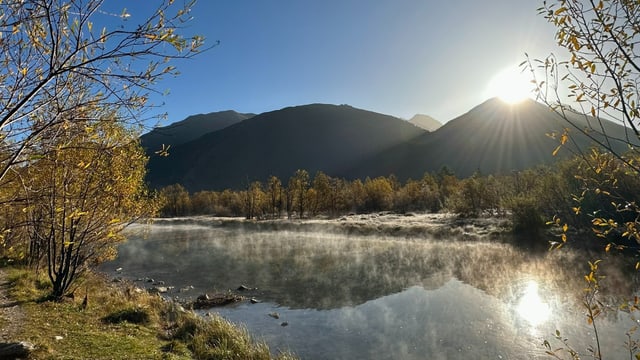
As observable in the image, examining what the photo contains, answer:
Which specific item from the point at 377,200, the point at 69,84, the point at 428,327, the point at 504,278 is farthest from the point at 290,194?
the point at 69,84

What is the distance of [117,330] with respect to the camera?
46.7 feet

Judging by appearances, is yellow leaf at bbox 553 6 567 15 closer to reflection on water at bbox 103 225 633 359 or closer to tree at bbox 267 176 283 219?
reflection on water at bbox 103 225 633 359

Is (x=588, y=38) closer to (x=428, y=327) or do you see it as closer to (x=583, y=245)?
(x=428, y=327)

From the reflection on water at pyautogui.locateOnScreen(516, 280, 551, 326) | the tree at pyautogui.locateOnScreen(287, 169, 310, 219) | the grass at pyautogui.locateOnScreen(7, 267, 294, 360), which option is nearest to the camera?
the grass at pyautogui.locateOnScreen(7, 267, 294, 360)

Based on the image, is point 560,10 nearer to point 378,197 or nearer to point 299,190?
point 299,190

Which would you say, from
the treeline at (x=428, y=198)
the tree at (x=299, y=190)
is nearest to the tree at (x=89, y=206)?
the treeline at (x=428, y=198)

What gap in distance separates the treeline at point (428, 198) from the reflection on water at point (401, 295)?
9.69 metres

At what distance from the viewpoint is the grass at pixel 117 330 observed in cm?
1138

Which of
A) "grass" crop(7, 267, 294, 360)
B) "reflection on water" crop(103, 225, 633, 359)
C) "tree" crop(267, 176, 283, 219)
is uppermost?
"tree" crop(267, 176, 283, 219)

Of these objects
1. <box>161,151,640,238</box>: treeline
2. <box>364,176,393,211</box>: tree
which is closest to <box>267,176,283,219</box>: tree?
<box>161,151,640,238</box>: treeline

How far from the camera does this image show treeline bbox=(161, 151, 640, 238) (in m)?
47.8

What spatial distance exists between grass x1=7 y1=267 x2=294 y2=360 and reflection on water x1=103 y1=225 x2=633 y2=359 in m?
3.14

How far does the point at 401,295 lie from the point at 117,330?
688 inches

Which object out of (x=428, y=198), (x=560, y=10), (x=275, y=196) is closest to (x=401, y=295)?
(x=560, y=10)
